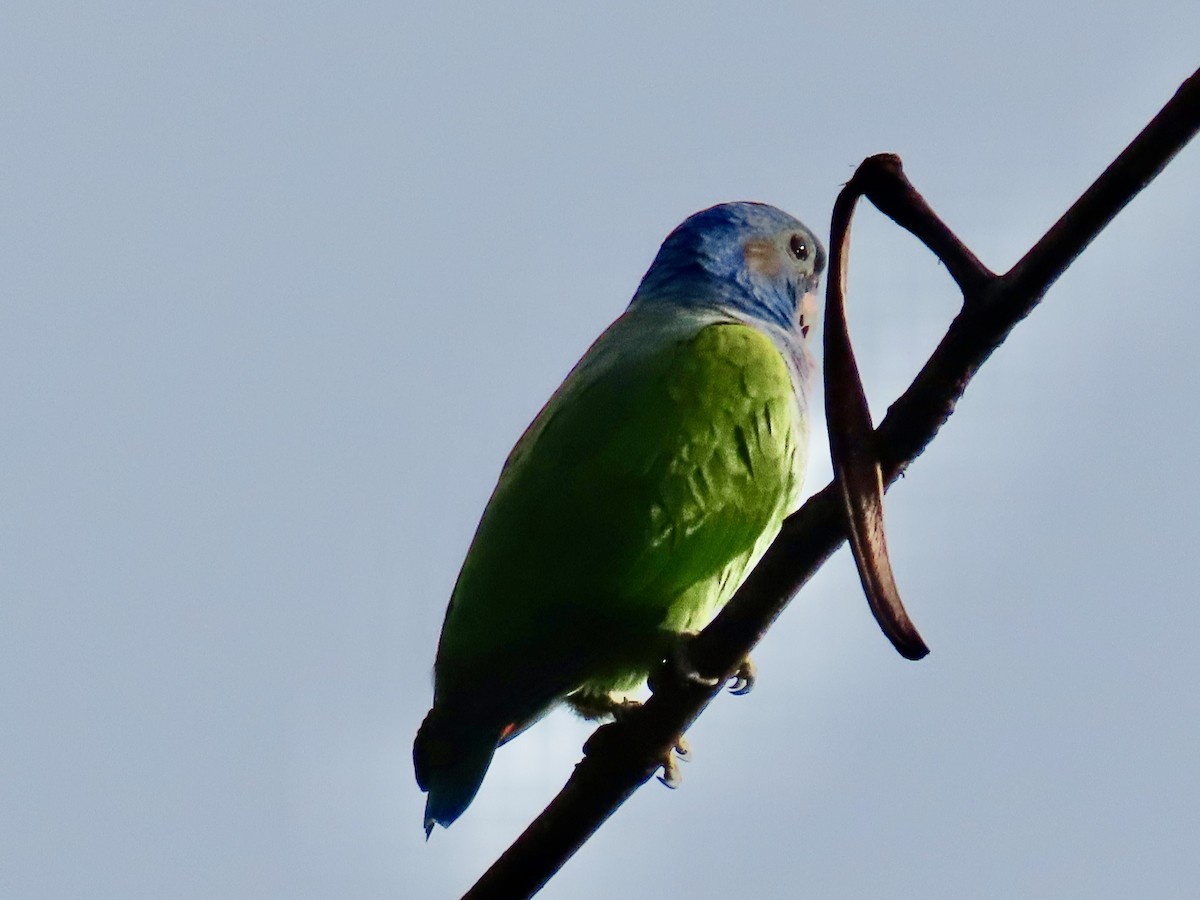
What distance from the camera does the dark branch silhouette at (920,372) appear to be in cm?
198

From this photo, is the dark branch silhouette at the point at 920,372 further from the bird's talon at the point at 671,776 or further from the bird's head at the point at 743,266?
the bird's head at the point at 743,266

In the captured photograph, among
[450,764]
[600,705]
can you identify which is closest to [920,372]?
[450,764]

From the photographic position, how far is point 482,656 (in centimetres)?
421

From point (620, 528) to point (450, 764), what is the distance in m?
0.85

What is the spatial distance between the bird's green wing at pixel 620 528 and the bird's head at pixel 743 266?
42.3 inches

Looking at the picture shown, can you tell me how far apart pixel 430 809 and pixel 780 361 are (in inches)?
73.4

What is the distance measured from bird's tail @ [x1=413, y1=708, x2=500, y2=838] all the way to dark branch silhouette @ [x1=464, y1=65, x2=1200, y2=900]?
3.70 ft

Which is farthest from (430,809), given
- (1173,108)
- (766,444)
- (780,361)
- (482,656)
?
(1173,108)

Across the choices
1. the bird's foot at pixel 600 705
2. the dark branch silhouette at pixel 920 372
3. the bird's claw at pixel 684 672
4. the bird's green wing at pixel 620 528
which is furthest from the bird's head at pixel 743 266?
the dark branch silhouette at pixel 920 372

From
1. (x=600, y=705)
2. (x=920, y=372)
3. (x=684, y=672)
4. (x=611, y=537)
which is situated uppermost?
(x=611, y=537)

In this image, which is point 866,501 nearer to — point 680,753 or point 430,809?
point 430,809

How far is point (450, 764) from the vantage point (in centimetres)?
414

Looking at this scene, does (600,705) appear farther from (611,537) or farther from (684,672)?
(684,672)

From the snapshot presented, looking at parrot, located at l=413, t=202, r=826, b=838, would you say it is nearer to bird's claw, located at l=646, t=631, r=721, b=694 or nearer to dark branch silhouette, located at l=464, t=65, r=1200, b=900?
bird's claw, located at l=646, t=631, r=721, b=694
